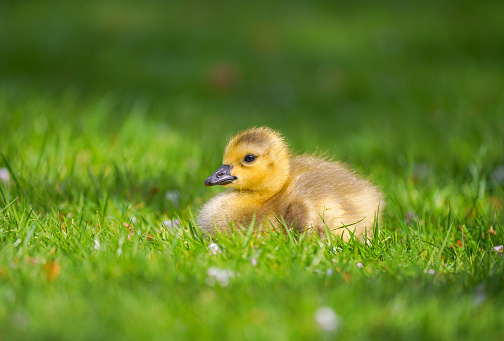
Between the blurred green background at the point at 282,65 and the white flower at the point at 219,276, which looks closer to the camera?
the white flower at the point at 219,276

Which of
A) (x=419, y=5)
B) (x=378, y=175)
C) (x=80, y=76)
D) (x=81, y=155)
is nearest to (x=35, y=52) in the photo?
(x=80, y=76)

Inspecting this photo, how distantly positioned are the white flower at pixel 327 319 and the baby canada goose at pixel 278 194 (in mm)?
996

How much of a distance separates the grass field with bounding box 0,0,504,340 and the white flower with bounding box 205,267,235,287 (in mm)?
17

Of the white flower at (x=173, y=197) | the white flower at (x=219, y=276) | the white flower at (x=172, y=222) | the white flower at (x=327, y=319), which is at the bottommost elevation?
the white flower at (x=173, y=197)

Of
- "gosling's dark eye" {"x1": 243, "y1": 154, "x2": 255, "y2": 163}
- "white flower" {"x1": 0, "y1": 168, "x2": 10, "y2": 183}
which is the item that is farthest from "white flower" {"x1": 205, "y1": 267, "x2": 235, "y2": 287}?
"white flower" {"x1": 0, "y1": 168, "x2": 10, "y2": 183}

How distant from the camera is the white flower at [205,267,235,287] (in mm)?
2742

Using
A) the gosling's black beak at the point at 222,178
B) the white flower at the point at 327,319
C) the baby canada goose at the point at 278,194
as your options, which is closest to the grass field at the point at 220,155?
the white flower at the point at 327,319

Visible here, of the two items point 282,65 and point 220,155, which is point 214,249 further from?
point 282,65

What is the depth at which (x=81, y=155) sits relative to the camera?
5.12 meters

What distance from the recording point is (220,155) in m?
5.37

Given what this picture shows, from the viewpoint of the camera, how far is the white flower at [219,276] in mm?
2742

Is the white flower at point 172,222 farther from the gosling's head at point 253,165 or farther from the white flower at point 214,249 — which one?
the white flower at point 214,249

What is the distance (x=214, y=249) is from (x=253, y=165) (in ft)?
2.23

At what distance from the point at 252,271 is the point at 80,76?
5580mm
